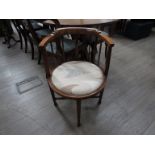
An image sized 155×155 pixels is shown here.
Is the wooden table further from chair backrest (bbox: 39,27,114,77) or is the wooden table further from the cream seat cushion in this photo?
the cream seat cushion

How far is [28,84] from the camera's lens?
1.77 meters

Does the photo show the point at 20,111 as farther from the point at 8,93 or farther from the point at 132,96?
the point at 132,96

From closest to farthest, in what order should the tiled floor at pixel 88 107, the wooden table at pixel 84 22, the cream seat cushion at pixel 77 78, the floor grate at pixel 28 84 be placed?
1. the cream seat cushion at pixel 77 78
2. the tiled floor at pixel 88 107
3. the wooden table at pixel 84 22
4. the floor grate at pixel 28 84

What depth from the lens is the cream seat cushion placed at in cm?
104

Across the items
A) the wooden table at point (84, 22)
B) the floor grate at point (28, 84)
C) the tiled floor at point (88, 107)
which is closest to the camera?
the tiled floor at point (88, 107)

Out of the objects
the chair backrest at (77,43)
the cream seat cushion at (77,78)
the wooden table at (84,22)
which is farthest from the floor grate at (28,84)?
the wooden table at (84,22)

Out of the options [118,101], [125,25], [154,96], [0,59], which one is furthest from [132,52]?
[0,59]

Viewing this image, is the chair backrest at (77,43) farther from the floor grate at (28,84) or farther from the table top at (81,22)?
the floor grate at (28,84)

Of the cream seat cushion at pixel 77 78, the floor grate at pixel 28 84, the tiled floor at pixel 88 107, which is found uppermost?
the cream seat cushion at pixel 77 78

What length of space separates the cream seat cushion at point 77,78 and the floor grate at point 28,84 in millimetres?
679

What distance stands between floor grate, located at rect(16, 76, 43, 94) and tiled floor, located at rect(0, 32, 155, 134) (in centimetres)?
5

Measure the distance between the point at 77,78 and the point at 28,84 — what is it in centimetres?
95

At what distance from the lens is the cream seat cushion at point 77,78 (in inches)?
41.1

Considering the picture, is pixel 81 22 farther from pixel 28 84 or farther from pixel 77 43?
pixel 28 84
